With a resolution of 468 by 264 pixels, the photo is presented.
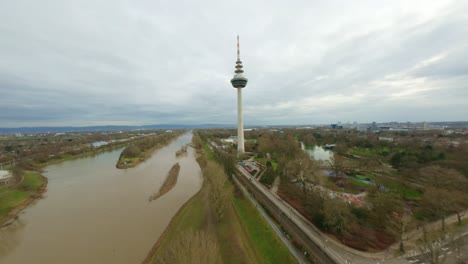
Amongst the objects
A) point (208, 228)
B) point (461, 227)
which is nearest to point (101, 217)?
point (208, 228)

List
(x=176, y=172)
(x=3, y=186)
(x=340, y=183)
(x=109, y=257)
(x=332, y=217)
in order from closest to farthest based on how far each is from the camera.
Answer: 1. (x=109, y=257)
2. (x=332, y=217)
3. (x=340, y=183)
4. (x=3, y=186)
5. (x=176, y=172)

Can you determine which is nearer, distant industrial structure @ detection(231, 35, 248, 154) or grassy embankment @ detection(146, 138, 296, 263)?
grassy embankment @ detection(146, 138, 296, 263)

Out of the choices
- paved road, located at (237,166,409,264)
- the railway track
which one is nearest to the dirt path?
the railway track

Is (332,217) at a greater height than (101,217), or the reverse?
(332,217)

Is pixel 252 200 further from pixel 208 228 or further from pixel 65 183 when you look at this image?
pixel 65 183

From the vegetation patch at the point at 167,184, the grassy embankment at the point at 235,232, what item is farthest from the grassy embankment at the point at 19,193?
the grassy embankment at the point at 235,232

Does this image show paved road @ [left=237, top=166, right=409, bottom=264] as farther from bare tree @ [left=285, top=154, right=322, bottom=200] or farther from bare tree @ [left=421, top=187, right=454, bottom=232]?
bare tree @ [left=421, top=187, right=454, bottom=232]
